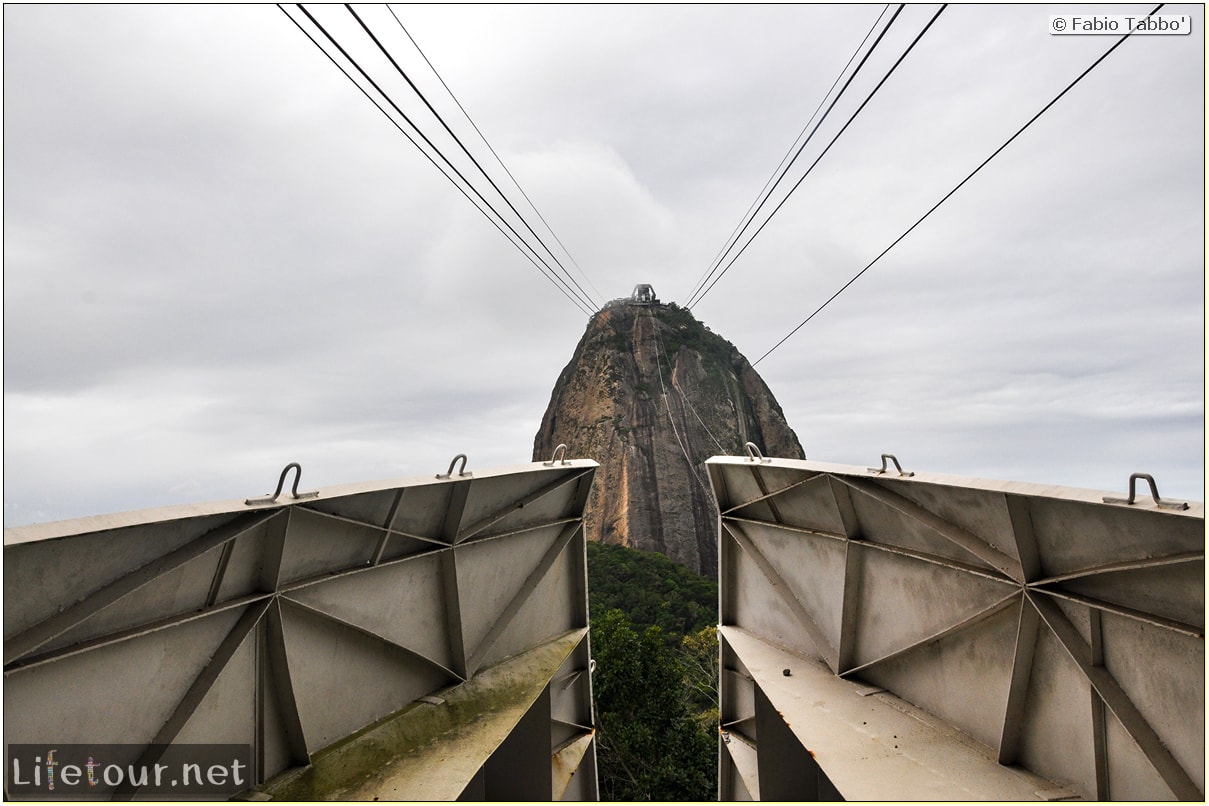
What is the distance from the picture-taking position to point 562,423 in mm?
42781

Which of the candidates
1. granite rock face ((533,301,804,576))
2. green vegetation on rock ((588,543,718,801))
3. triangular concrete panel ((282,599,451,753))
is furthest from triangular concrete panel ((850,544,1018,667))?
granite rock face ((533,301,804,576))

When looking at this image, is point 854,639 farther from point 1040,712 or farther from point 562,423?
point 562,423

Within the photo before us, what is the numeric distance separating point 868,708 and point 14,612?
655 centimetres

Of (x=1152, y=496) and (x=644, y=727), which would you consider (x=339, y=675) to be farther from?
(x=644, y=727)

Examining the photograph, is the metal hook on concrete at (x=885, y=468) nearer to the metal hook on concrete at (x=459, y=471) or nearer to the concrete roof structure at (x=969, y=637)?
the concrete roof structure at (x=969, y=637)

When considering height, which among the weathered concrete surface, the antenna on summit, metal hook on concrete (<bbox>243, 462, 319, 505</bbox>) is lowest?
the weathered concrete surface

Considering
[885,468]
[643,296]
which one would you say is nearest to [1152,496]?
[885,468]

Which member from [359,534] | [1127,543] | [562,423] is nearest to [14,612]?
[359,534]

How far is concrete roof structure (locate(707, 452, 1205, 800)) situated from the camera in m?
3.51

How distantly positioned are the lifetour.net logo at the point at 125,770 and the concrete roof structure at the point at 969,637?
4652 millimetres

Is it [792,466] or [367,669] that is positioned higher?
[792,466]

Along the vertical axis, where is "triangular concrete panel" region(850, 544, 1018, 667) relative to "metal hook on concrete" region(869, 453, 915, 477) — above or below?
below

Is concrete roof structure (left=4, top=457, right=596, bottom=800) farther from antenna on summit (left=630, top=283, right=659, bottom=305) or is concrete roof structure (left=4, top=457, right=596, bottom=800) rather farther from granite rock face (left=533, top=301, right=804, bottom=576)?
antenna on summit (left=630, top=283, right=659, bottom=305)

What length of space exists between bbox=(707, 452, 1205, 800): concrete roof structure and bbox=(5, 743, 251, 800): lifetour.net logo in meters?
4.65
